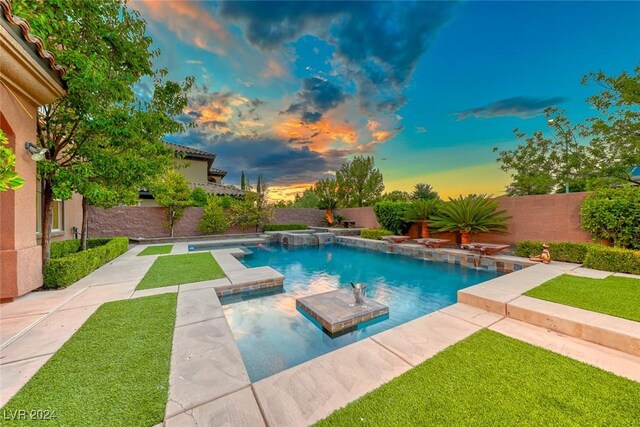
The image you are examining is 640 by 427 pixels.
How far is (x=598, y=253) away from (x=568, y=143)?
1019 cm

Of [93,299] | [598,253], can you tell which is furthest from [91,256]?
[598,253]

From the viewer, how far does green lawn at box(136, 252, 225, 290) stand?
507cm

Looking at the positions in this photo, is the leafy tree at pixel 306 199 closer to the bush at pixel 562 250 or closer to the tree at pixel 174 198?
the tree at pixel 174 198

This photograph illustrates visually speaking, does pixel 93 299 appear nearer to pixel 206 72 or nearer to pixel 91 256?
pixel 91 256

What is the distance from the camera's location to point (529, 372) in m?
2.17

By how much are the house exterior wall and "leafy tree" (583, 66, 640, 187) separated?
15356 mm

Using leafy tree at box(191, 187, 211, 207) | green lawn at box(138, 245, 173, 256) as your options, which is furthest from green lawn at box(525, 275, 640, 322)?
leafy tree at box(191, 187, 211, 207)

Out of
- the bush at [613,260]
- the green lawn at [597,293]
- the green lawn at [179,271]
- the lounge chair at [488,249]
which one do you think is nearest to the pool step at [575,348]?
the green lawn at [597,293]

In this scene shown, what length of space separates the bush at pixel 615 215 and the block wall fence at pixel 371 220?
0.75 m

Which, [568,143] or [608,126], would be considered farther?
[568,143]

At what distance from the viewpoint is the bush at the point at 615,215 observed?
5.62 m

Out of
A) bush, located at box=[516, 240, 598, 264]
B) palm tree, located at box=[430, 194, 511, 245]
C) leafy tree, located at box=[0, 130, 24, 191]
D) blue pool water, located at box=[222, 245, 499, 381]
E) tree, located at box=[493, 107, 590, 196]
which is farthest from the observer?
tree, located at box=[493, 107, 590, 196]

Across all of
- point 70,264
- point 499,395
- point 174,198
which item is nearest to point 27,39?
point 70,264

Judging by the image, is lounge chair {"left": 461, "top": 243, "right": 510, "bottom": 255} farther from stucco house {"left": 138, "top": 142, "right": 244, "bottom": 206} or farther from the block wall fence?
stucco house {"left": 138, "top": 142, "right": 244, "bottom": 206}
